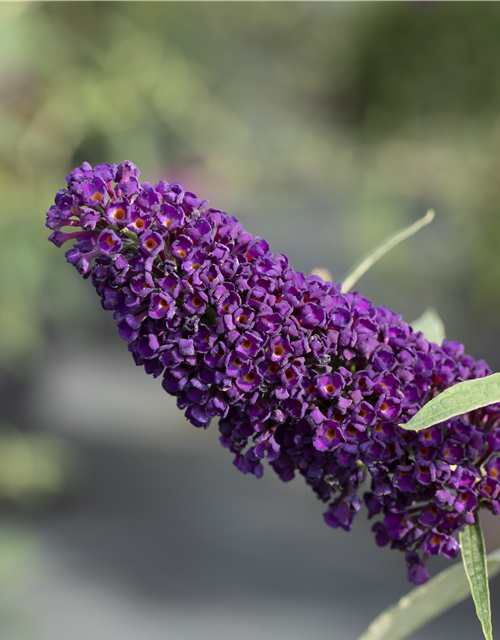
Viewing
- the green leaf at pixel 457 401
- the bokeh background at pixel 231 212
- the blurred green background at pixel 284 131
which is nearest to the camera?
the green leaf at pixel 457 401

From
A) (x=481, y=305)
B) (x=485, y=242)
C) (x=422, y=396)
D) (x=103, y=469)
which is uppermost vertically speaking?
(x=485, y=242)

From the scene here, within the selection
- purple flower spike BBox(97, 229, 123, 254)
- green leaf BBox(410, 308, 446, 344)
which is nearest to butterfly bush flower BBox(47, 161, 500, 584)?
purple flower spike BBox(97, 229, 123, 254)

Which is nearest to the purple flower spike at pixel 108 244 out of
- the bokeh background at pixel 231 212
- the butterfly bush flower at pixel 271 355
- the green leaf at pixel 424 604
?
the butterfly bush flower at pixel 271 355

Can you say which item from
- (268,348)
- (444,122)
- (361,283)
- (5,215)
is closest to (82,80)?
(5,215)

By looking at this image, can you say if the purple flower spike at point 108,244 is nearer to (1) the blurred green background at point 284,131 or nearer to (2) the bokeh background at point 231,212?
(2) the bokeh background at point 231,212

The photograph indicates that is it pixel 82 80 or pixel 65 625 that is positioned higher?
pixel 82 80

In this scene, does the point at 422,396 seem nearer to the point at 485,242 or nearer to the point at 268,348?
the point at 268,348

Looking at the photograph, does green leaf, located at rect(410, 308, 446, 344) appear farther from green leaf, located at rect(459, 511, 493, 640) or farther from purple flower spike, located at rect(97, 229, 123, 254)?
purple flower spike, located at rect(97, 229, 123, 254)
